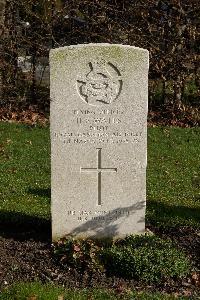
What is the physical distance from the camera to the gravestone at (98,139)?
6.18m

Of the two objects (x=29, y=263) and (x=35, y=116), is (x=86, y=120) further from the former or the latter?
(x=35, y=116)

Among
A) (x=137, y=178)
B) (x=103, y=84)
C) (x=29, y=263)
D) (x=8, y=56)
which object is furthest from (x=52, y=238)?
(x=8, y=56)

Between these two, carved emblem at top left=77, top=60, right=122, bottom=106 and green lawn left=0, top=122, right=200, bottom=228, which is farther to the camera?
green lawn left=0, top=122, right=200, bottom=228

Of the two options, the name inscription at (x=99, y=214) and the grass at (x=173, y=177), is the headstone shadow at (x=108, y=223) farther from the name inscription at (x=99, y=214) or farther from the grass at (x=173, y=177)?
the grass at (x=173, y=177)

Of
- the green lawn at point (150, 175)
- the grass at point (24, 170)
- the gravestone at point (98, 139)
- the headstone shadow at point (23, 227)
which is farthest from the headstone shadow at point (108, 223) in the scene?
the grass at point (24, 170)

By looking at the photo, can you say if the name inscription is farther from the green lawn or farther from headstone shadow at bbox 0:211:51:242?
the green lawn

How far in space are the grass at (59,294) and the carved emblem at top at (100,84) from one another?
1935 mm

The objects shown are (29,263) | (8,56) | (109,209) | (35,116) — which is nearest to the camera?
(29,263)

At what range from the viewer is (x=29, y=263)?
6.05 m

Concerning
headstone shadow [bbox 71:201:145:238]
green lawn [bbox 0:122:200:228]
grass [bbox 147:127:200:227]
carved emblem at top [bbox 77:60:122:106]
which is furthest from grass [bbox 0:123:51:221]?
carved emblem at top [bbox 77:60:122:106]

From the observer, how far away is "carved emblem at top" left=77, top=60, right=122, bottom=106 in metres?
6.20

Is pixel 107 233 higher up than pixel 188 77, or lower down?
lower down

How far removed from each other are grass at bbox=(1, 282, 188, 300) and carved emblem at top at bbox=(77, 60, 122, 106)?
194 centimetres

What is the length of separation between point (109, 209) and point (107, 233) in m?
0.27
